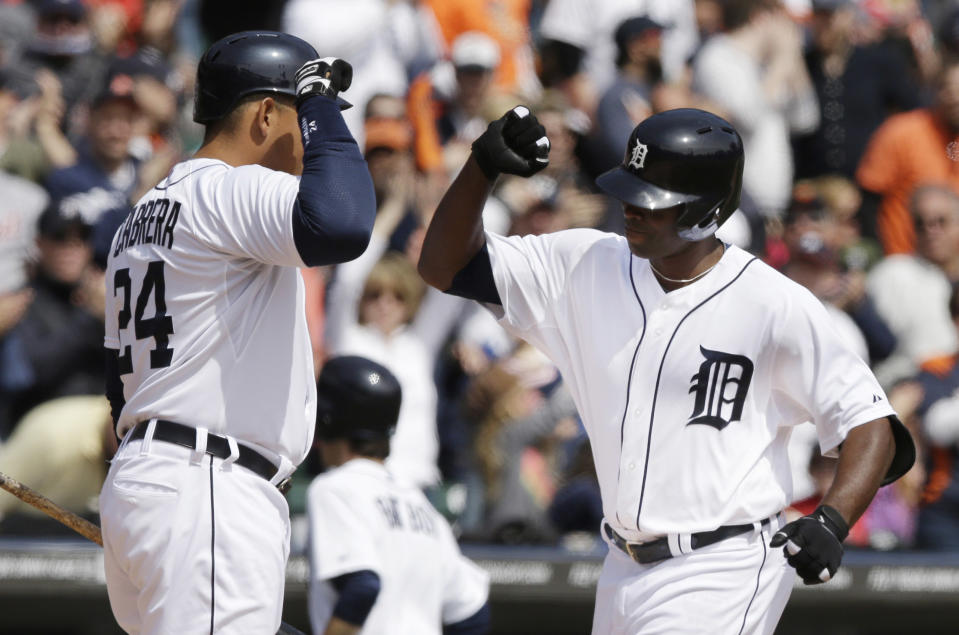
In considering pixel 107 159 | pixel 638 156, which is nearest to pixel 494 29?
pixel 107 159

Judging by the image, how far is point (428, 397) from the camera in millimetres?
6969

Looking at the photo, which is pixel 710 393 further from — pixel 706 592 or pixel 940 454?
pixel 940 454

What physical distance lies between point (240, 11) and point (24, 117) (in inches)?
89.5

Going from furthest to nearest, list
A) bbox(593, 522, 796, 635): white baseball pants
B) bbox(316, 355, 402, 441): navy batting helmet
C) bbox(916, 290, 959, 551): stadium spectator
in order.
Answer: bbox(916, 290, 959, 551): stadium spectator, bbox(316, 355, 402, 441): navy batting helmet, bbox(593, 522, 796, 635): white baseball pants

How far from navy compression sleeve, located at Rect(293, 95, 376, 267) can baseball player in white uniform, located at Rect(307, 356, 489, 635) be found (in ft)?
4.89

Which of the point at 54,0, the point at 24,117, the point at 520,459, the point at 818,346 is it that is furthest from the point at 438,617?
the point at 54,0

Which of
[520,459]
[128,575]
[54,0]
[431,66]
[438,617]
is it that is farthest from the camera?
[431,66]

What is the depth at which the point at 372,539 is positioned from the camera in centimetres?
461

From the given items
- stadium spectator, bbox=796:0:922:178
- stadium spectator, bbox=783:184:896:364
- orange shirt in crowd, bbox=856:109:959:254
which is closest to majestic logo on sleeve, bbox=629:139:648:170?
stadium spectator, bbox=783:184:896:364

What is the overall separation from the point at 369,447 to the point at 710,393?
4.62 feet

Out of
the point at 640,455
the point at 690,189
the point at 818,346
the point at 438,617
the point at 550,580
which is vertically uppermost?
the point at 690,189

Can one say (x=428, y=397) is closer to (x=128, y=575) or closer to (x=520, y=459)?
(x=520, y=459)

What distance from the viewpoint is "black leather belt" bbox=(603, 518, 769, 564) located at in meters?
3.74

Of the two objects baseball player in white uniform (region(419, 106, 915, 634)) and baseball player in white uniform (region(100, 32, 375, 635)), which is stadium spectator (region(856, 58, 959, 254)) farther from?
baseball player in white uniform (region(100, 32, 375, 635))
